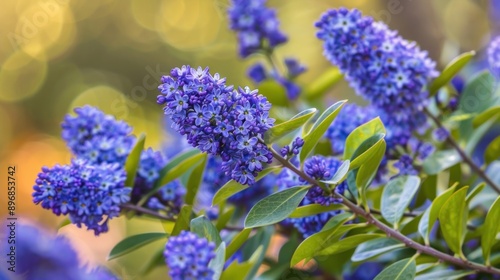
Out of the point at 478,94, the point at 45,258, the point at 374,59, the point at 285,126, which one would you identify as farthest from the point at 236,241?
the point at 478,94

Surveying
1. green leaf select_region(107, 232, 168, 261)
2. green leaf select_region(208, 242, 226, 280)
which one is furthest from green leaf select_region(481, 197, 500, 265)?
green leaf select_region(107, 232, 168, 261)

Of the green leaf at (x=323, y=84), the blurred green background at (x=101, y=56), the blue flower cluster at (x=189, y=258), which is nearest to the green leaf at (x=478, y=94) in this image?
the green leaf at (x=323, y=84)

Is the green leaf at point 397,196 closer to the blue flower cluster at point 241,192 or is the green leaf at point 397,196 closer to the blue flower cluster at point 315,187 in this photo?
the blue flower cluster at point 315,187

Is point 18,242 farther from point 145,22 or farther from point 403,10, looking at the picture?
point 145,22

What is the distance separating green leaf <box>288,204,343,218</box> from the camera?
0.88 meters

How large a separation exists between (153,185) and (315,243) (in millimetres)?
354

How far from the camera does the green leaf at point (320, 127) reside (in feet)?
2.72

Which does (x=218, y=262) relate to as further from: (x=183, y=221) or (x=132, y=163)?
(x=132, y=163)

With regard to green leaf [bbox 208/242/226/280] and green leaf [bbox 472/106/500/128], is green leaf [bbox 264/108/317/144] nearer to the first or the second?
green leaf [bbox 208/242/226/280]

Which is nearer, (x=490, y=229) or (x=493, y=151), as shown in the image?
(x=490, y=229)

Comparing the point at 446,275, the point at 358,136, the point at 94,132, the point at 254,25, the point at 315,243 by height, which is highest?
the point at 254,25

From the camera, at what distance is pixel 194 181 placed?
3.51 feet

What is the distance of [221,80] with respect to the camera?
77cm

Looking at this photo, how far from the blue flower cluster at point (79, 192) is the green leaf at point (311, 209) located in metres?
0.27
